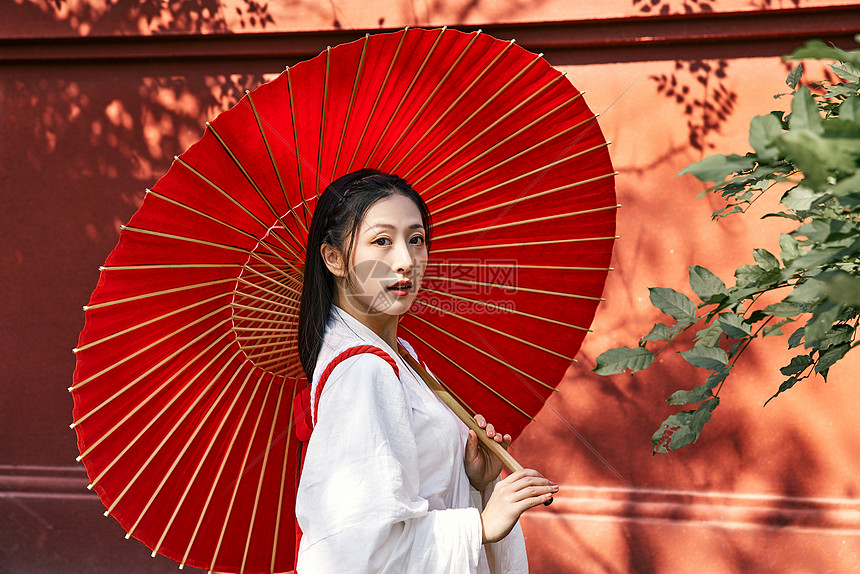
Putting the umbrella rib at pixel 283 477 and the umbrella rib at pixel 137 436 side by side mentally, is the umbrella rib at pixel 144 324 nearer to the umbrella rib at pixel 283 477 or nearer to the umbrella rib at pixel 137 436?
the umbrella rib at pixel 137 436

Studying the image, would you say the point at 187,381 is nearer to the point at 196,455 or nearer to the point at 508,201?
the point at 196,455

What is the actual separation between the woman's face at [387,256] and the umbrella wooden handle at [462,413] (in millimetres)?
256

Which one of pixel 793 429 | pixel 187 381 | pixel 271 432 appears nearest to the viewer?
pixel 187 381

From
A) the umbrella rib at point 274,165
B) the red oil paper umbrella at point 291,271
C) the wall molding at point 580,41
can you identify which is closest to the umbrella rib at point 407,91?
the red oil paper umbrella at point 291,271

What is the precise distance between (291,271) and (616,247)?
Answer: 215 cm

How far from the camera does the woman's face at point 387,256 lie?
165cm

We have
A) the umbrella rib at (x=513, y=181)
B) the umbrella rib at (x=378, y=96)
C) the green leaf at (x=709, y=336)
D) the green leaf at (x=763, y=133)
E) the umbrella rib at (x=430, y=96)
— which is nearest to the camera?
the green leaf at (x=763, y=133)

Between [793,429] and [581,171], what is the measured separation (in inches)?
85.9

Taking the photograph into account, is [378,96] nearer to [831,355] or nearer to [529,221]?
[529,221]

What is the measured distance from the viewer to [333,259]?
1.71 metres

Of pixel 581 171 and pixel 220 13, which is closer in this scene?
pixel 581 171

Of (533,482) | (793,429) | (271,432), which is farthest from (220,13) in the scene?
(793,429)

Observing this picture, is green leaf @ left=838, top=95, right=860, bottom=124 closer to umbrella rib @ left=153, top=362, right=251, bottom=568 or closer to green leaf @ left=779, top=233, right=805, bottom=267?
green leaf @ left=779, top=233, right=805, bottom=267

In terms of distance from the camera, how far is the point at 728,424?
3.43 m
